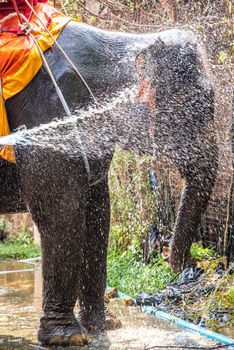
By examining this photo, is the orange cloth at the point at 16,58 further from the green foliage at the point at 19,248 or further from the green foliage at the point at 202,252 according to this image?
the green foliage at the point at 19,248

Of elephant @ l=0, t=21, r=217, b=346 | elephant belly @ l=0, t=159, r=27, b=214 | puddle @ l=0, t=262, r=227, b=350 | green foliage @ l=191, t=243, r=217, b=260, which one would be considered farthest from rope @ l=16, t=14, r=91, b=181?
green foliage @ l=191, t=243, r=217, b=260

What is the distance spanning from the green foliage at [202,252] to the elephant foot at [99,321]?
80.8 inches

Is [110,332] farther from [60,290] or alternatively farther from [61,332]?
[60,290]

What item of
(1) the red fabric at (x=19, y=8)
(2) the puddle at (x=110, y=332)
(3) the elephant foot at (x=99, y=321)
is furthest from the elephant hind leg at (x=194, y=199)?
(1) the red fabric at (x=19, y=8)

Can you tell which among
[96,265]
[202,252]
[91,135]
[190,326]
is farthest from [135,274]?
[91,135]

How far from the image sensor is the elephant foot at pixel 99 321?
16.4 feet

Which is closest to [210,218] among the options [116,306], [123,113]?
[116,306]

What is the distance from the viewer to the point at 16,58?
437 cm

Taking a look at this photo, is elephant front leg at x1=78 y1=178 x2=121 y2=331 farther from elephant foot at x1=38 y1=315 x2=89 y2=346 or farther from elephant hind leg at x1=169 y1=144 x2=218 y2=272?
elephant hind leg at x1=169 y1=144 x2=218 y2=272

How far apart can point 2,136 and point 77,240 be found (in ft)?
2.29

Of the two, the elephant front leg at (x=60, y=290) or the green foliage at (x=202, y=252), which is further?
the green foliage at (x=202, y=252)

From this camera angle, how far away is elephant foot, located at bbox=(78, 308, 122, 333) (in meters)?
5.00

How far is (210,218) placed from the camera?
759 cm

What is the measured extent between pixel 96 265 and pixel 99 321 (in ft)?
1.13
